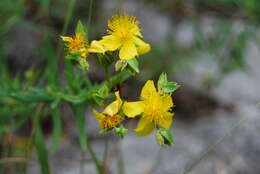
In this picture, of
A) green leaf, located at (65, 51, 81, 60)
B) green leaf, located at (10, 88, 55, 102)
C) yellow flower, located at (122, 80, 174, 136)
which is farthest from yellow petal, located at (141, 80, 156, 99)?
green leaf, located at (10, 88, 55, 102)

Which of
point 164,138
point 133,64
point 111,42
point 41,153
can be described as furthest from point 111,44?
point 41,153

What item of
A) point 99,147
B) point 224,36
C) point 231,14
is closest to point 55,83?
point 99,147

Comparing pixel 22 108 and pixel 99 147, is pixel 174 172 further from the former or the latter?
pixel 22 108

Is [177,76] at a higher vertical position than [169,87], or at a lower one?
lower

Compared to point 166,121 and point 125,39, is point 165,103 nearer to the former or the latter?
point 166,121

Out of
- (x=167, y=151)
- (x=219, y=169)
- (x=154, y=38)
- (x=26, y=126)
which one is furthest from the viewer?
(x=154, y=38)

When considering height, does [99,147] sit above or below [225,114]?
below

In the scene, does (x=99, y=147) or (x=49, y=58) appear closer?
(x=49, y=58)

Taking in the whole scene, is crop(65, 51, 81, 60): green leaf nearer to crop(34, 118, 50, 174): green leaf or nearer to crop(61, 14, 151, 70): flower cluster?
crop(61, 14, 151, 70): flower cluster
